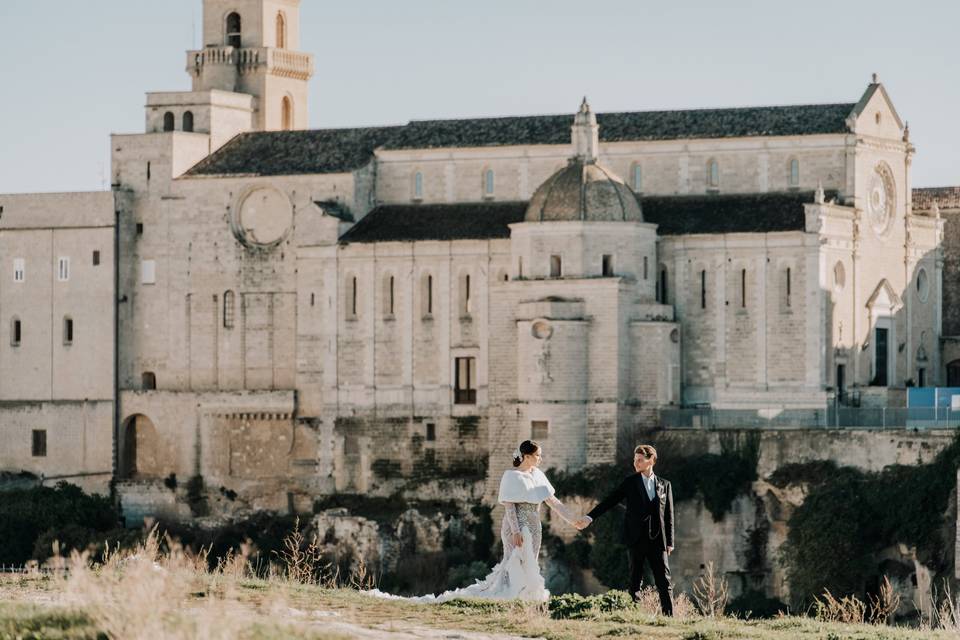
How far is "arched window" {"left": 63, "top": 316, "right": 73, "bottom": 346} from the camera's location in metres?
78.2

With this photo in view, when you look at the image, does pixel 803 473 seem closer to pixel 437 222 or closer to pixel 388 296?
pixel 388 296

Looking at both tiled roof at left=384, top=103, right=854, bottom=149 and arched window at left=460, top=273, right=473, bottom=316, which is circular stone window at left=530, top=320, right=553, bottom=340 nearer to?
arched window at left=460, top=273, right=473, bottom=316

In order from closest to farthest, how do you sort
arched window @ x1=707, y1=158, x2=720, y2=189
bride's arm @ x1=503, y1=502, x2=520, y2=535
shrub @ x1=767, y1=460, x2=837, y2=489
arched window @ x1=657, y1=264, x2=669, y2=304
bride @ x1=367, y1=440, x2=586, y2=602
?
bride @ x1=367, y1=440, x2=586, y2=602
bride's arm @ x1=503, y1=502, x2=520, y2=535
shrub @ x1=767, y1=460, x2=837, y2=489
arched window @ x1=657, y1=264, x2=669, y2=304
arched window @ x1=707, y1=158, x2=720, y2=189

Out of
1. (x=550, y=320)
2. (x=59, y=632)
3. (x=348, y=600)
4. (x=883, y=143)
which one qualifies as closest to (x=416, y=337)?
(x=550, y=320)

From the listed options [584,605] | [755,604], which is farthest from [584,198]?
[584,605]

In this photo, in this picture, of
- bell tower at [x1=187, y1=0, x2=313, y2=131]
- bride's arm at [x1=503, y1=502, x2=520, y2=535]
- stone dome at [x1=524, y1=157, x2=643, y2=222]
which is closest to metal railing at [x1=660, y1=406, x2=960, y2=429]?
stone dome at [x1=524, y1=157, x2=643, y2=222]

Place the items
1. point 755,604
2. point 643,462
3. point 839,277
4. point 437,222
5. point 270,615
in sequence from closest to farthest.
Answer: point 270,615, point 643,462, point 755,604, point 839,277, point 437,222

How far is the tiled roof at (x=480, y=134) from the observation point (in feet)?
237

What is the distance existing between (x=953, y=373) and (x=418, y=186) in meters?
18.8

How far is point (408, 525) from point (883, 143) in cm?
1933

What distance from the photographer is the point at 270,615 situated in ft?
84.8

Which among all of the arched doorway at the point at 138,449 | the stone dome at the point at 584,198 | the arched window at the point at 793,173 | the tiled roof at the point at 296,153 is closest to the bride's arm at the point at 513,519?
the stone dome at the point at 584,198

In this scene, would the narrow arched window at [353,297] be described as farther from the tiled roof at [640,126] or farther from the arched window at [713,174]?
the arched window at [713,174]

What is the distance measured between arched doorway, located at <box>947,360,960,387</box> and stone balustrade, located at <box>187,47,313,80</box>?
85.9ft
